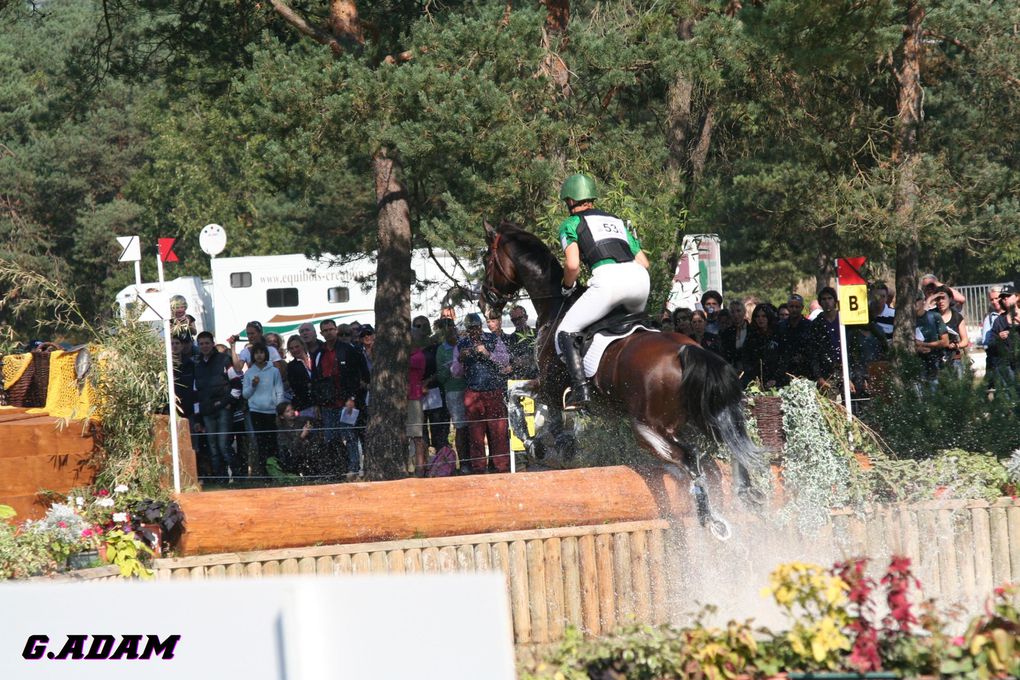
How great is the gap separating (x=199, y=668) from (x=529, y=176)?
29.5ft

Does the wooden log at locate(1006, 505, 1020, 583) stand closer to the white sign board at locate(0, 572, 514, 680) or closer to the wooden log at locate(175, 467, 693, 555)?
the wooden log at locate(175, 467, 693, 555)

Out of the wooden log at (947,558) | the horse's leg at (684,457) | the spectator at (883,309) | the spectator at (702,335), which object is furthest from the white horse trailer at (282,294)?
the wooden log at (947,558)

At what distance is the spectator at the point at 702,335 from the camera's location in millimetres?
12422

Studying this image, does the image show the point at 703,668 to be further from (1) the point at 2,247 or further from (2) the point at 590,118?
(1) the point at 2,247

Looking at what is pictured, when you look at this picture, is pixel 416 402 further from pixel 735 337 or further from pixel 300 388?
pixel 735 337

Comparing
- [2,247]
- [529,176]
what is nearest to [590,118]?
[529,176]

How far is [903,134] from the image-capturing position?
14422mm

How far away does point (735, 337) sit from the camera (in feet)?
40.6

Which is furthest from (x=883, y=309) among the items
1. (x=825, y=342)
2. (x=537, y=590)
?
(x=537, y=590)

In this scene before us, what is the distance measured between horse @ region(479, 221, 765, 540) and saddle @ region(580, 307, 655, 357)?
8 cm

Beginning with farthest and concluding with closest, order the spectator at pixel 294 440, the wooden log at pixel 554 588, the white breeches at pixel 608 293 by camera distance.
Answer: the spectator at pixel 294 440, the white breeches at pixel 608 293, the wooden log at pixel 554 588
